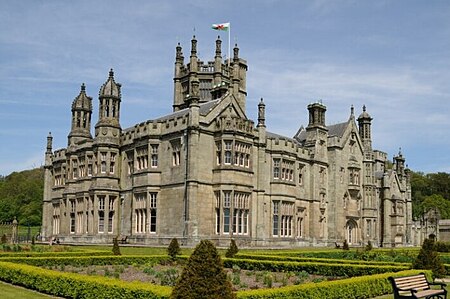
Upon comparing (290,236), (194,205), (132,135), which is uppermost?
(132,135)

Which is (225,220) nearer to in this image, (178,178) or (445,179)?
(178,178)

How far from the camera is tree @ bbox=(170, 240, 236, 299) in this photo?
984 cm

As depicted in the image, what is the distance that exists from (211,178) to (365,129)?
2561 cm

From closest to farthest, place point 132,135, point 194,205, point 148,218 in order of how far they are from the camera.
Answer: point 194,205
point 148,218
point 132,135

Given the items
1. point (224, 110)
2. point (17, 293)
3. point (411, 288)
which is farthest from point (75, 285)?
point (224, 110)

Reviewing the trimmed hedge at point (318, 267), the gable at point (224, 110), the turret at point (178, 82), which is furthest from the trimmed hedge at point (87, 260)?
the turret at point (178, 82)

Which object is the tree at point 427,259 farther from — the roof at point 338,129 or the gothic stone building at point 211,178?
the roof at point 338,129

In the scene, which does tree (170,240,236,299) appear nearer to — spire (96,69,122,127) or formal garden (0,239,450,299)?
formal garden (0,239,450,299)

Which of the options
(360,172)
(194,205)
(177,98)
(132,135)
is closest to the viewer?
(194,205)

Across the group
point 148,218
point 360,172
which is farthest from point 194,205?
point 360,172

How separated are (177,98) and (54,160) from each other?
15.0 m

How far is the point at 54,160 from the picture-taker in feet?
170

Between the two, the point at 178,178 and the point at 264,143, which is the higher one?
the point at 264,143

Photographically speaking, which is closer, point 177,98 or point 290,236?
point 290,236
